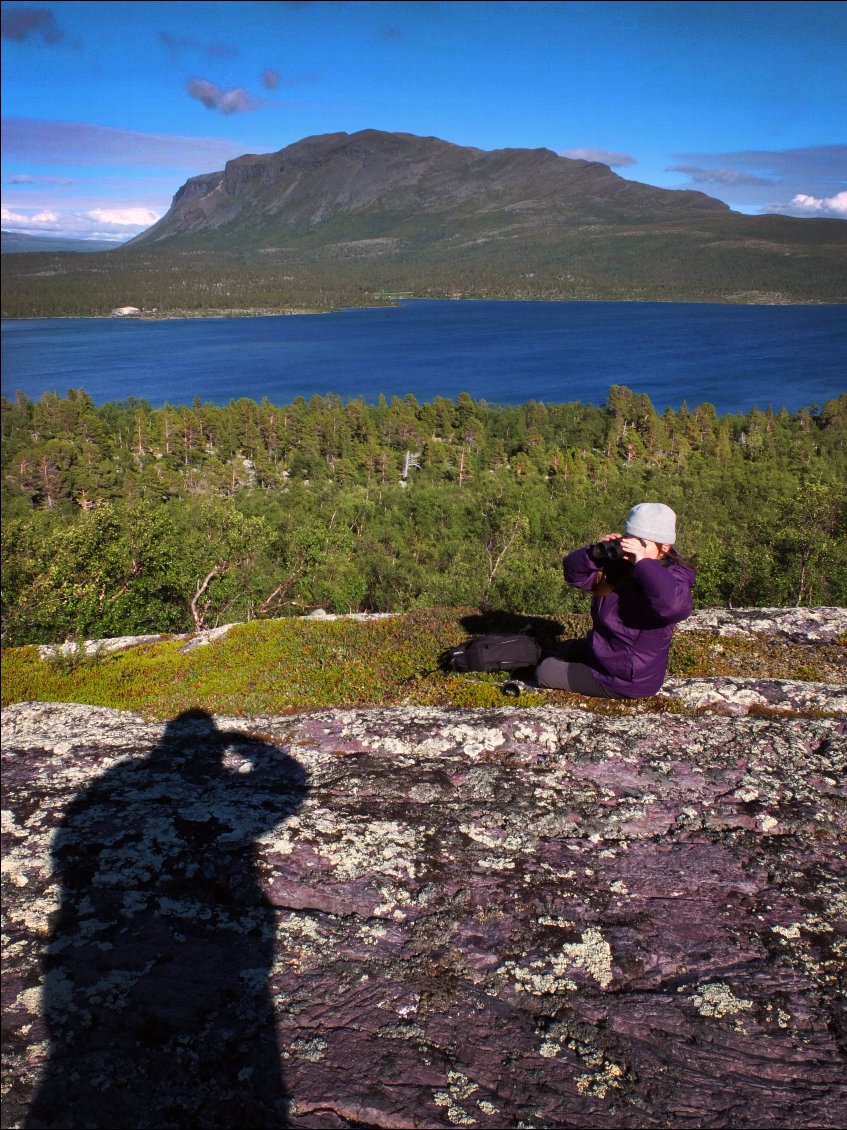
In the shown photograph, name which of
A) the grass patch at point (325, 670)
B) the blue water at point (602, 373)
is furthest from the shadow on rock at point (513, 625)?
the blue water at point (602, 373)

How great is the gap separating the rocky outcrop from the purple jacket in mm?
970

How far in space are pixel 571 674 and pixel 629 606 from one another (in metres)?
1.10

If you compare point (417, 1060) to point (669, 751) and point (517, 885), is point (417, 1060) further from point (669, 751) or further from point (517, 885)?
point (669, 751)

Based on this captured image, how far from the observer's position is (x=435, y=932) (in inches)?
171

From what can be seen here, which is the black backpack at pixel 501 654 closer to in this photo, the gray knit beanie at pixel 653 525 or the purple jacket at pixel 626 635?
the purple jacket at pixel 626 635

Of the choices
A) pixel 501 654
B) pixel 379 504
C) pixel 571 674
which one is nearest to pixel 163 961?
pixel 571 674

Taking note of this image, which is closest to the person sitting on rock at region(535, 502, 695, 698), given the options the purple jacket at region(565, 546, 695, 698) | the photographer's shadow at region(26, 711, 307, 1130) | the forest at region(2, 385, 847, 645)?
the purple jacket at region(565, 546, 695, 698)

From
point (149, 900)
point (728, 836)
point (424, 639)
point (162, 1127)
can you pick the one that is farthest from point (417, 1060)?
point (424, 639)

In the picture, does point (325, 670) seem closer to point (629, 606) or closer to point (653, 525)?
point (629, 606)

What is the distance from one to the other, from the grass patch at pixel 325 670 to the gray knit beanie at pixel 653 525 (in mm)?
1931

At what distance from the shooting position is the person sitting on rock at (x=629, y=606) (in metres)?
6.74

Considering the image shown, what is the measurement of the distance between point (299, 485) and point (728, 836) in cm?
7816

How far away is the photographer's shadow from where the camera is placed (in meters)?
3.26

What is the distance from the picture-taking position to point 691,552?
150 ft
